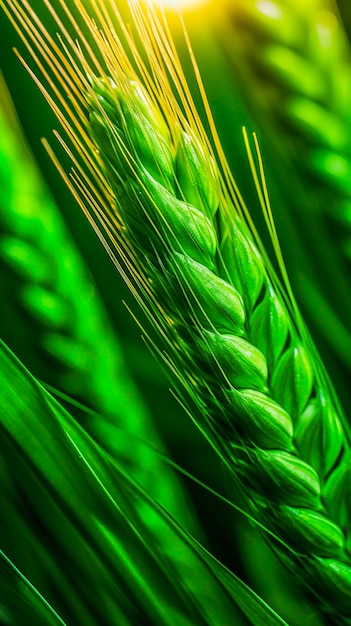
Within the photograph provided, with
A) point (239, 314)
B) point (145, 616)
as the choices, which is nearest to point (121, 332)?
point (239, 314)

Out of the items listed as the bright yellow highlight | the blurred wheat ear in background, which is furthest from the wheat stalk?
the bright yellow highlight

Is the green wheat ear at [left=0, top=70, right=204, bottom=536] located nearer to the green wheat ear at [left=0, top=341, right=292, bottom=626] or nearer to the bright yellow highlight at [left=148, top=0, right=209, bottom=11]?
the green wheat ear at [left=0, top=341, right=292, bottom=626]

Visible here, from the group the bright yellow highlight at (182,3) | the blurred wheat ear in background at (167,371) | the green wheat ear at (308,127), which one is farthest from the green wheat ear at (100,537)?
the bright yellow highlight at (182,3)

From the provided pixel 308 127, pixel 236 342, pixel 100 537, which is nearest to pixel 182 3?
pixel 308 127

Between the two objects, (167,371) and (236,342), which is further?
(167,371)

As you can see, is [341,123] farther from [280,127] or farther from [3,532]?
[3,532]

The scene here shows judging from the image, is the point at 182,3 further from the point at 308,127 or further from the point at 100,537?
the point at 100,537

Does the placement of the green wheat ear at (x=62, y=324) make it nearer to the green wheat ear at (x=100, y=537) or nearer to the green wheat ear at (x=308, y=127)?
the green wheat ear at (x=100, y=537)

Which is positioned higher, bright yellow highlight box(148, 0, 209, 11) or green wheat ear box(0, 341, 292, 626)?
bright yellow highlight box(148, 0, 209, 11)
